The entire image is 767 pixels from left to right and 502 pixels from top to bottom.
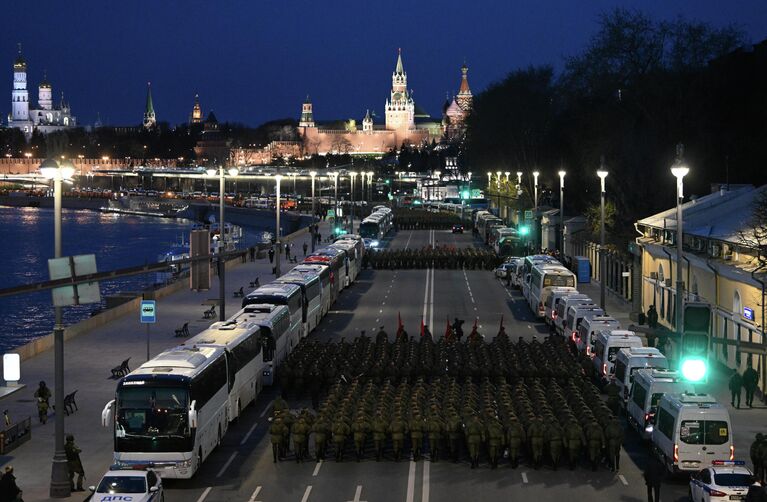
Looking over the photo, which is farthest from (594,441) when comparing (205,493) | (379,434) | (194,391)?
(194,391)

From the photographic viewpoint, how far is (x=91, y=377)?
3362 cm

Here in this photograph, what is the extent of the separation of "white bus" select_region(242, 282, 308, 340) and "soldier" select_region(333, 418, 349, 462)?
12.5m

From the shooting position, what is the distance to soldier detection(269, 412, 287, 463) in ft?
80.5

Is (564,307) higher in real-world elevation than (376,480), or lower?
higher

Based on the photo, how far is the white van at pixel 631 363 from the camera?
1125 inches

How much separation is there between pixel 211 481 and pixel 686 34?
48.2 meters

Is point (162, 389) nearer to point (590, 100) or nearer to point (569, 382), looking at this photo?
point (569, 382)

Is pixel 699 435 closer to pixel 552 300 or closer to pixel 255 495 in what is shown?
pixel 255 495

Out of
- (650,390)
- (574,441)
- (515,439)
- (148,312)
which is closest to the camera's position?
(574,441)

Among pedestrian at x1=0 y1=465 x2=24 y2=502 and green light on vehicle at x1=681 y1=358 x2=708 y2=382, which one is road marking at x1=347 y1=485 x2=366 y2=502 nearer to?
pedestrian at x1=0 y1=465 x2=24 y2=502

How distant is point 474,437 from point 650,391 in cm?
385

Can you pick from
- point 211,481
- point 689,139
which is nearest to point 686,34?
point 689,139

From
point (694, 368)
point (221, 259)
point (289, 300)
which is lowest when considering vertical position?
point (289, 300)

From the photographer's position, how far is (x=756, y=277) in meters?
30.9
